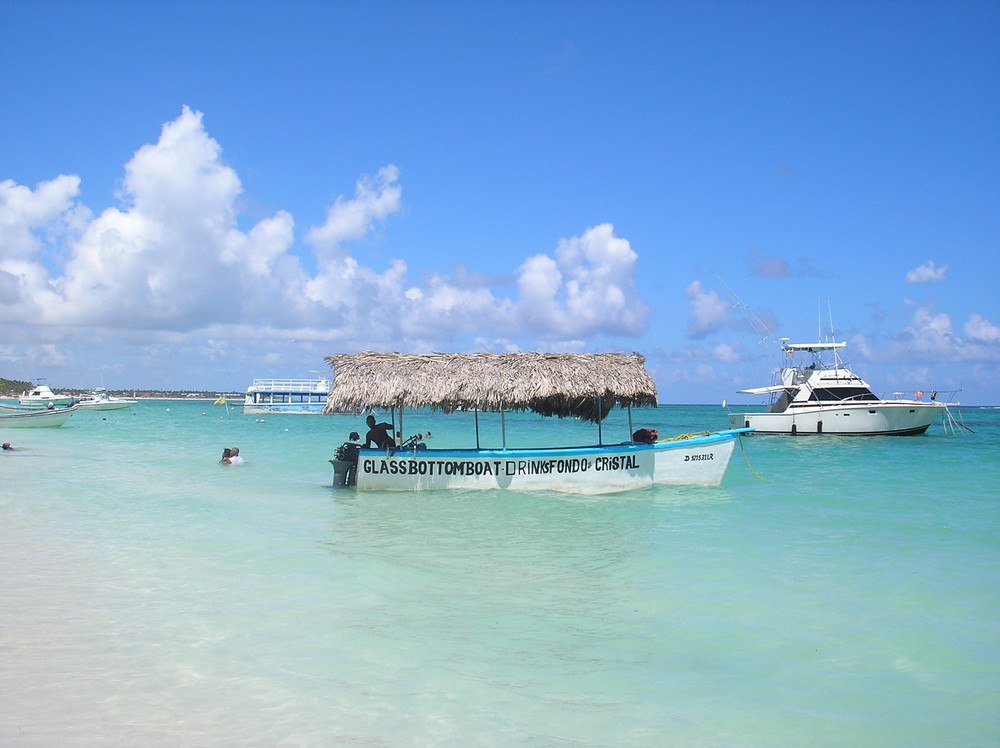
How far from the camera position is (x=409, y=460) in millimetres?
12891

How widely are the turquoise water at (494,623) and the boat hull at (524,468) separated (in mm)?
588

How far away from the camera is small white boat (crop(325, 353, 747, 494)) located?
12.7m

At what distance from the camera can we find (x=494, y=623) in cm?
594

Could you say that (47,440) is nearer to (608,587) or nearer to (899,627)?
(608,587)

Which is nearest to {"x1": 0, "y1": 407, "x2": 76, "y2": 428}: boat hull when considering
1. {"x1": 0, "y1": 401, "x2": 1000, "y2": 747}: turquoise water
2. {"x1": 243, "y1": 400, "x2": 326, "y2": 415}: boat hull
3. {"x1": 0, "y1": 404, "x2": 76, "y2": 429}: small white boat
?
{"x1": 0, "y1": 404, "x2": 76, "y2": 429}: small white boat

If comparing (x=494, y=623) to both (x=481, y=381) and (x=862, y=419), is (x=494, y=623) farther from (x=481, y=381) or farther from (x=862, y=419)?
(x=862, y=419)

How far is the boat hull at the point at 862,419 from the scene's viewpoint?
1247 inches

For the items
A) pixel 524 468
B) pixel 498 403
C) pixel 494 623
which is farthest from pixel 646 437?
pixel 494 623

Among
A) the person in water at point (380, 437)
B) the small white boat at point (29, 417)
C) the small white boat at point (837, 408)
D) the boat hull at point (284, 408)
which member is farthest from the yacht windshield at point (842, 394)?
the boat hull at point (284, 408)

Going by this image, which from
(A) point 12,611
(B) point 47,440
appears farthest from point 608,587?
(B) point 47,440

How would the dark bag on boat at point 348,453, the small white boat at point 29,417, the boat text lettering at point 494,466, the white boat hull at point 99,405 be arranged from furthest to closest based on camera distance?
the white boat hull at point 99,405
the small white boat at point 29,417
the dark bag on boat at point 348,453
the boat text lettering at point 494,466

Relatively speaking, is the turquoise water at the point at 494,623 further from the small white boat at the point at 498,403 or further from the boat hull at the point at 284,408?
the boat hull at the point at 284,408

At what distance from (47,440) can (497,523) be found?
2349 cm

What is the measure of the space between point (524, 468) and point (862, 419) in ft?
80.6
